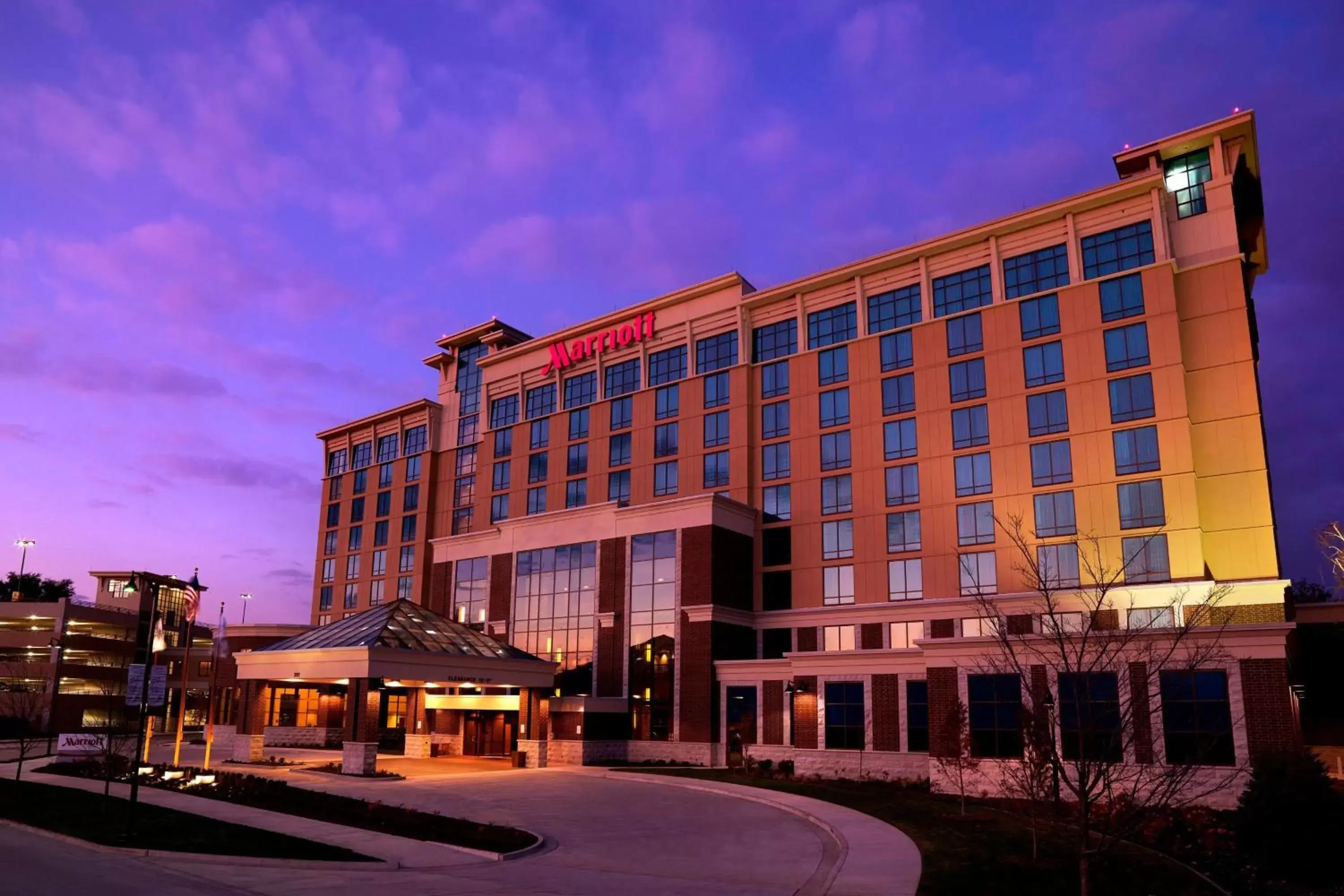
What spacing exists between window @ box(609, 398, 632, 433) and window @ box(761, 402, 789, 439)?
10733 mm

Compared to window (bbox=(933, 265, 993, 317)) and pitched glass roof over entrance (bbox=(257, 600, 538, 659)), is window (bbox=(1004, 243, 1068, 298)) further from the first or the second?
pitched glass roof over entrance (bbox=(257, 600, 538, 659))

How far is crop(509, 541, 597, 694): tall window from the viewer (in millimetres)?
61531

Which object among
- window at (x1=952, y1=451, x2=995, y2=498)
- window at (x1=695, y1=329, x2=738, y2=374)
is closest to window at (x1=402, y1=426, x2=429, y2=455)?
window at (x1=695, y1=329, x2=738, y2=374)

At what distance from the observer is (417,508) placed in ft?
282

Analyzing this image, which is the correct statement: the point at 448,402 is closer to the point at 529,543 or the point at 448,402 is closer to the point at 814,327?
the point at 529,543

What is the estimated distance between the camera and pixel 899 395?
192 ft

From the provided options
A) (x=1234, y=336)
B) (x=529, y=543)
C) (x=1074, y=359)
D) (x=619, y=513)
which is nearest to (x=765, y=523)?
(x=619, y=513)

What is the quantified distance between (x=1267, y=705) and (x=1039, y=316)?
2660 cm

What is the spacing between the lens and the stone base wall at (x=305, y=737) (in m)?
72.0

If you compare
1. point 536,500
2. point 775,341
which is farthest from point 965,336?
point 536,500

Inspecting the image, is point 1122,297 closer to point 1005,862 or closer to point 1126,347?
point 1126,347

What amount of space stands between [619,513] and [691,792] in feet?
77.8

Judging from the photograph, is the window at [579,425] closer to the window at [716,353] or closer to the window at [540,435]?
the window at [540,435]

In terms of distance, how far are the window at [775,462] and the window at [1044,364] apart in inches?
609
